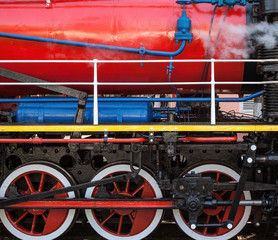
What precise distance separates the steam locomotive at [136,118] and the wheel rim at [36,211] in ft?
0.04

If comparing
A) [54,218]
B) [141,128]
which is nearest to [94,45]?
[141,128]

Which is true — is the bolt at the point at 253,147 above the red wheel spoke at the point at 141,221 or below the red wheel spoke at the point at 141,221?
above

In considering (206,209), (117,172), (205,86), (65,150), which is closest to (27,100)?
(65,150)

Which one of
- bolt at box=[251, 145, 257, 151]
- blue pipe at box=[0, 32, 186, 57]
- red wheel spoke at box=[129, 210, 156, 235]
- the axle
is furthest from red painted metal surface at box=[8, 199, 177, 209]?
blue pipe at box=[0, 32, 186, 57]

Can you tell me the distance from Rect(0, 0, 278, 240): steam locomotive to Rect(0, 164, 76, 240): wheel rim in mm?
13

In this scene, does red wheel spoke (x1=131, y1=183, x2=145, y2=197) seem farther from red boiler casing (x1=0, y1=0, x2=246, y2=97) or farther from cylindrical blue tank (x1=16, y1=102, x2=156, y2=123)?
red boiler casing (x1=0, y1=0, x2=246, y2=97)

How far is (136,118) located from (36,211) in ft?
5.74

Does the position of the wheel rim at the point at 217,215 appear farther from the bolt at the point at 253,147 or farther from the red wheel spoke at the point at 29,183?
the red wheel spoke at the point at 29,183

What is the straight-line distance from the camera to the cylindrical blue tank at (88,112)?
432 cm

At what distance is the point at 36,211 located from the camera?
4.57 metres

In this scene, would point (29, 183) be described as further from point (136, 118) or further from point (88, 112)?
point (136, 118)

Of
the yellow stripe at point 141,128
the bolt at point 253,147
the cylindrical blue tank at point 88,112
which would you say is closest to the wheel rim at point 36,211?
the cylindrical blue tank at point 88,112

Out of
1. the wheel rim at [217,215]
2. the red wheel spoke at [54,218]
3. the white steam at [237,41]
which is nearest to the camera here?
the white steam at [237,41]

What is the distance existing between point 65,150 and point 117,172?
2.35 feet
